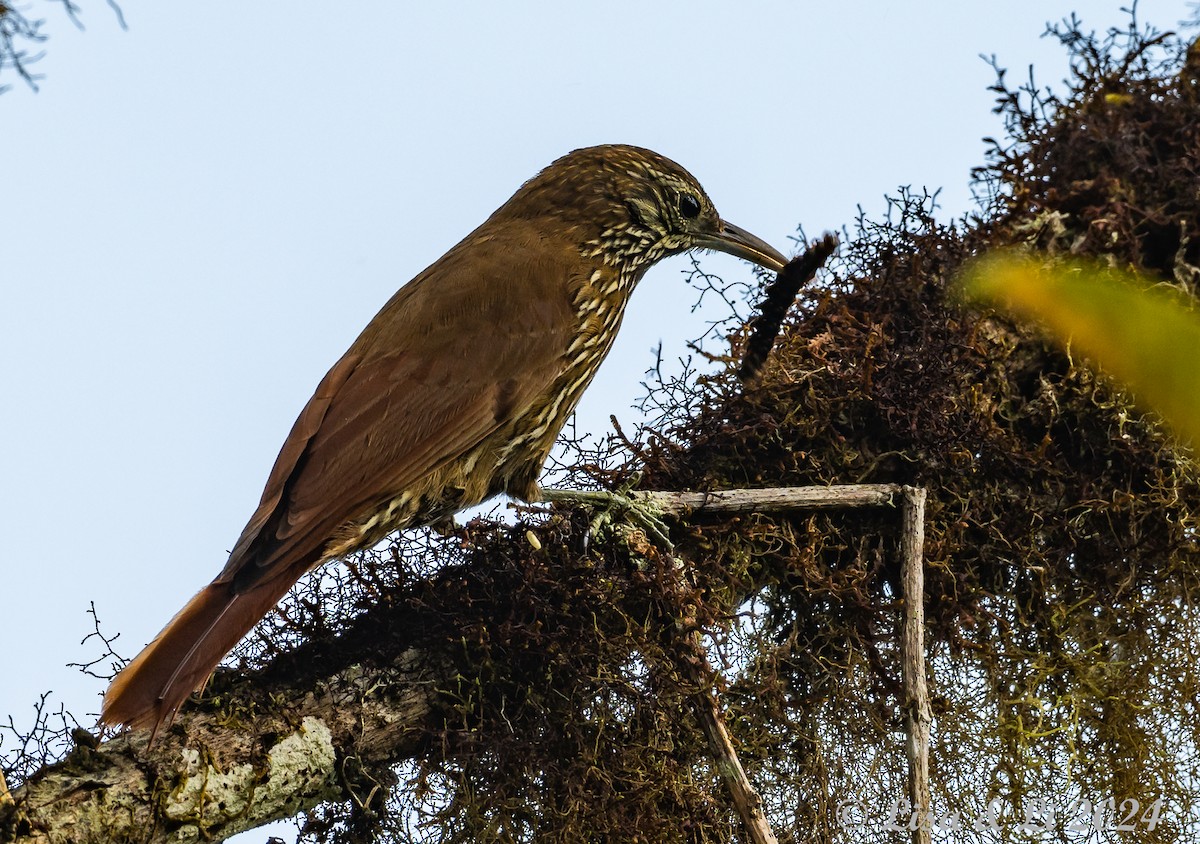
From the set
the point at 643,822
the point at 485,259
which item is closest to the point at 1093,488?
the point at 643,822

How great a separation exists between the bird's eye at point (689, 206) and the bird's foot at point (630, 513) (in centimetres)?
112

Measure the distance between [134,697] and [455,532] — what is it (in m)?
0.70

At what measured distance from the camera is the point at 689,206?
11.2 feet

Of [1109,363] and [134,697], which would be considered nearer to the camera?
[1109,363]

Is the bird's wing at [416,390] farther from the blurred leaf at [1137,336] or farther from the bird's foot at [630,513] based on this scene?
the blurred leaf at [1137,336]

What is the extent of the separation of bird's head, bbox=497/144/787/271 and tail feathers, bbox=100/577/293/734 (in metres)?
1.39

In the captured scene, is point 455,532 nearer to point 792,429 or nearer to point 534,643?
point 534,643

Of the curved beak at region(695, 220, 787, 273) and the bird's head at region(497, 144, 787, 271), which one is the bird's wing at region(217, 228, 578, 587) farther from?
the curved beak at region(695, 220, 787, 273)

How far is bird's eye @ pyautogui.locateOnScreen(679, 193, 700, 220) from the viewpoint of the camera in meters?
3.39

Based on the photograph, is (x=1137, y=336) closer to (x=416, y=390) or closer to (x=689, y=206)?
(x=416, y=390)

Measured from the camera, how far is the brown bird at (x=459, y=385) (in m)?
2.28

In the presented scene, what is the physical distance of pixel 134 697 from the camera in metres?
2.03

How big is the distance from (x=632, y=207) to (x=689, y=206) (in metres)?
0.17

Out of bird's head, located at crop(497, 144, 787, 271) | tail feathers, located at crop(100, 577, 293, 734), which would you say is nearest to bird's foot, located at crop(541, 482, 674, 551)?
tail feathers, located at crop(100, 577, 293, 734)
